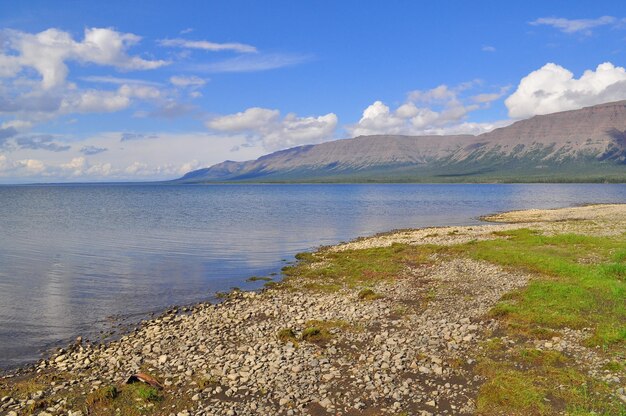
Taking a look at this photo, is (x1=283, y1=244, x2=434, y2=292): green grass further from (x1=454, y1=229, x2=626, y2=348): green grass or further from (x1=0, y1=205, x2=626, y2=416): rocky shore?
(x1=454, y1=229, x2=626, y2=348): green grass

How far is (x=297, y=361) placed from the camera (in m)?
19.3

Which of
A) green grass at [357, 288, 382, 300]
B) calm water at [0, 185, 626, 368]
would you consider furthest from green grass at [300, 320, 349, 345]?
calm water at [0, 185, 626, 368]

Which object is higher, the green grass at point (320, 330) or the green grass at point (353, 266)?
the green grass at point (320, 330)

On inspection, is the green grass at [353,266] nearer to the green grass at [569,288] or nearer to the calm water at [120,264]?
the calm water at [120,264]

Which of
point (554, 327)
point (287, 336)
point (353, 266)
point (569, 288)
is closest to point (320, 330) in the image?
point (287, 336)

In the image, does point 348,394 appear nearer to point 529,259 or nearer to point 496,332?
point 496,332

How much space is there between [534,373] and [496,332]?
4.65 metres

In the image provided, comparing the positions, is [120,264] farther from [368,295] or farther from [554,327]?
[554,327]

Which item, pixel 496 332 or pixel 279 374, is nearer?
pixel 279 374

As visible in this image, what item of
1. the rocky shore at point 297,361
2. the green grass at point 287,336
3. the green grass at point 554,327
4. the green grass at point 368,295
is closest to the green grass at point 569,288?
the green grass at point 554,327

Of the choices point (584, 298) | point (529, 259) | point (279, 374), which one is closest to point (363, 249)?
point (529, 259)

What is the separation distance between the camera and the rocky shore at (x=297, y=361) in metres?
16.0

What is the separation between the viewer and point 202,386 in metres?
17.2

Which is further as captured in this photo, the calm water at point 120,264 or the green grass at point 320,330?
the calm water at point 120,264
